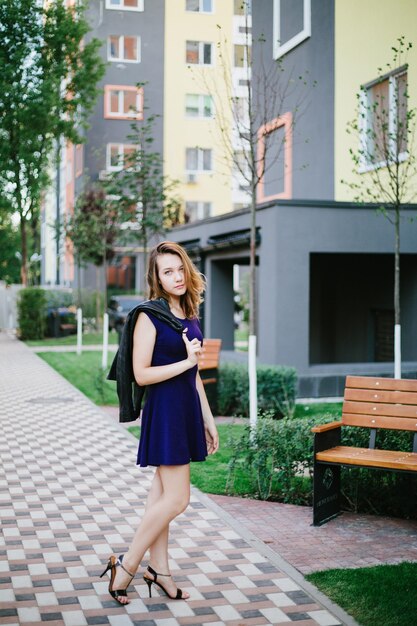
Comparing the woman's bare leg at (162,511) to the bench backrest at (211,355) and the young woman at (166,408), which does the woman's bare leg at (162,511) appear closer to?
the young woman at (166,408)

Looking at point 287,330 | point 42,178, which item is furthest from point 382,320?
point 42,178

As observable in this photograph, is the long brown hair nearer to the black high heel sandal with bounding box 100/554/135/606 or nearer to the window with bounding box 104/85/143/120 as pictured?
the black high heel sandal with bounding box 100/554/135/606

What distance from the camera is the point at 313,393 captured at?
14586 mm

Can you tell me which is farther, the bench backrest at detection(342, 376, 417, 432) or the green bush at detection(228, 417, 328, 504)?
the green bush at detection(228, 417, 328, 504)

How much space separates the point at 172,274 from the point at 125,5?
3837 centimetres

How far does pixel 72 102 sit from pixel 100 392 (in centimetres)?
1694

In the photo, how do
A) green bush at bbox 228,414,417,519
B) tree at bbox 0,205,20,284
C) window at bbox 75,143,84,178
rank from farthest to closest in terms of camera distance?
1. tree at bbox 0,205,20,284
2. window at bbox 75,143,84,178
3. green bush at bbox 228,414,417,519

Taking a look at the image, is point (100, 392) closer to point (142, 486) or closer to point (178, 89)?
point (142, 486)

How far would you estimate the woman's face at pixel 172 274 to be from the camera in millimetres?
→ 4895

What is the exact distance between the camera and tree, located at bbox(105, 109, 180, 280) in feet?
49.0

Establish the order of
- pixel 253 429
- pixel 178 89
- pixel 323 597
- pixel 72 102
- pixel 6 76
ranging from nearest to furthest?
pixel 323 597 → pixel 253 429 → pixel 6 76 → pixel 72 102 → pixel 178 89

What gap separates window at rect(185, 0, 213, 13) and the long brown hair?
104 feet

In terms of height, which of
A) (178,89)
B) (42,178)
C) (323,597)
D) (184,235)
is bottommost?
(323,597)

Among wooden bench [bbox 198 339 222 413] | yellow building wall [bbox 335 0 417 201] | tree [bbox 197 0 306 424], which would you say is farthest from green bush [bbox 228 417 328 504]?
yellow building wall [bbox 335 0 417 201]
